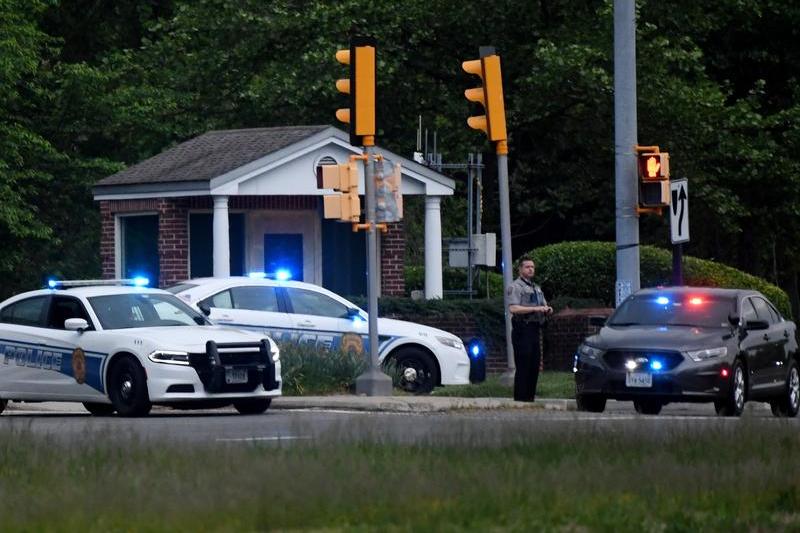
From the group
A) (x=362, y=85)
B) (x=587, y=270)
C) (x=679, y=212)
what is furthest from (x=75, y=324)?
(x=587, y=270)

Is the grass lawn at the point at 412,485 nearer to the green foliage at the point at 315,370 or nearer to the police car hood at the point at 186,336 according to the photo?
the police car hood at the point at 186,336

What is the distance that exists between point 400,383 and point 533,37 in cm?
1567

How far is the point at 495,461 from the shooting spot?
12633 millimetres

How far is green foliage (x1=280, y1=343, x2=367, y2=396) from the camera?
2495cm

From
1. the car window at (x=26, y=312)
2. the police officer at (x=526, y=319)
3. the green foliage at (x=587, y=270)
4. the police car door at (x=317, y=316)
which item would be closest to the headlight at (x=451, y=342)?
the police car door at (x=317, y=316)

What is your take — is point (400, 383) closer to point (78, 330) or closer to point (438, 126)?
point (78, 330)

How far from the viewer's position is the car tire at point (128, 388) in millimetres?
21078

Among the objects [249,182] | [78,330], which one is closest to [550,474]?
[78,330]

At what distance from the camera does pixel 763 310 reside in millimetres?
22922

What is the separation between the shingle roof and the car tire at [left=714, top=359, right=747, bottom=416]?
474 inches

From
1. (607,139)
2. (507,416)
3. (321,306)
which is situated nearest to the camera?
(507,416)

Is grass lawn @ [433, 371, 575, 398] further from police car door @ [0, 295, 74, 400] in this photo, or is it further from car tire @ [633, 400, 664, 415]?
police car door @ [0, 295, 74, 400]

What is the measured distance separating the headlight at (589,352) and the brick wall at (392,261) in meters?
12.0

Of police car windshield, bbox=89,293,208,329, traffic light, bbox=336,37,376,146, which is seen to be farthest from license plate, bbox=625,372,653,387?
police car windshield, bbox=89,293,208,329
